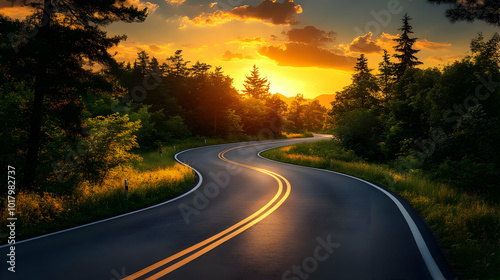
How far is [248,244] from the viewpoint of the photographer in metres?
Answer: 6.20

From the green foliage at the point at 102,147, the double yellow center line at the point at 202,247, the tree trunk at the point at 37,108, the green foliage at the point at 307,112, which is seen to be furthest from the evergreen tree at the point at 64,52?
the green foliage at the point at 307,112

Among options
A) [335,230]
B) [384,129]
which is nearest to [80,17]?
[335,230]

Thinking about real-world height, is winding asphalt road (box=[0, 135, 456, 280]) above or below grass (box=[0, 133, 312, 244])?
above

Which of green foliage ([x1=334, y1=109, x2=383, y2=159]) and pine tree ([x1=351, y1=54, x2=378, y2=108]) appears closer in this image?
green foliage ([x1=334, y1=109, x2=383, y2=159])

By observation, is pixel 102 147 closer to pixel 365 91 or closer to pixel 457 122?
pixel 457 122

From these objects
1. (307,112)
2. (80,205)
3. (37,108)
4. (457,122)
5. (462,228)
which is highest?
(307,112)

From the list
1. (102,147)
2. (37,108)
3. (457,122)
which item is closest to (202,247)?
(37,108)

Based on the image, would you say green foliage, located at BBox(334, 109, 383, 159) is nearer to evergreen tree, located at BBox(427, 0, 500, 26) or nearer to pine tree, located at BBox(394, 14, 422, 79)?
pine tree, located at BBox(394, 14, 422, 79)

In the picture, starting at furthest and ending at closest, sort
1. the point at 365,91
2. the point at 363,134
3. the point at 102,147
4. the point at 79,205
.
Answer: the point at 365,91 → the point at 363,134 → the point at 102,147 → the point at 79,205

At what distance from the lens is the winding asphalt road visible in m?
4.87

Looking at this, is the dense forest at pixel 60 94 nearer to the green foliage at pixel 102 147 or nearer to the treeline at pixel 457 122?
the green foliage at pixel 102 147

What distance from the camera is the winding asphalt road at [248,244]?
4871 mm

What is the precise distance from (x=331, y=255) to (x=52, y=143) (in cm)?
1478

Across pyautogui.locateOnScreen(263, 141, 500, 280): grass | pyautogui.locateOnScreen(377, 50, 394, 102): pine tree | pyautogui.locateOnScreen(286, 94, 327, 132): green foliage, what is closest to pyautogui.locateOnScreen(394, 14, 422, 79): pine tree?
pyautogui.locateOnScreen(377, 50, 394, 102): pine tree
